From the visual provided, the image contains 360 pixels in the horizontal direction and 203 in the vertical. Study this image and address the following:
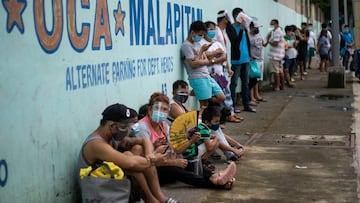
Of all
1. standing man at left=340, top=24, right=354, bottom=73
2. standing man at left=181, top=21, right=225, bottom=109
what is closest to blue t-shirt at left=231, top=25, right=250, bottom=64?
standing man at left=181, top=21, right=225, bottom=109

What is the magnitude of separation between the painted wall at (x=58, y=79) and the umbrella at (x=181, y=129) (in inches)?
27.0

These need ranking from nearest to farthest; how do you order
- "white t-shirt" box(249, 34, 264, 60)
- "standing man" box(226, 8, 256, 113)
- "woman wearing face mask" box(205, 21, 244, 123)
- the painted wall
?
the painted wall
"woman wearing face mask" box(205, 21, 244, 123)
"standing man" box(226, 8, 256, 113)
"white t-shirt" box(249, 34, 264, 60)

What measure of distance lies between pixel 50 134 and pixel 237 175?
2.52 metres

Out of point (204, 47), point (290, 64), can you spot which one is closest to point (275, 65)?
point (290, 64)

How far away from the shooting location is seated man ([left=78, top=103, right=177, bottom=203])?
4672 mm

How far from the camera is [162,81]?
7750mm

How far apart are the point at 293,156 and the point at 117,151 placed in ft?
11.0

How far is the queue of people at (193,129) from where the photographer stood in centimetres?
482

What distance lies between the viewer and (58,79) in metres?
4.85

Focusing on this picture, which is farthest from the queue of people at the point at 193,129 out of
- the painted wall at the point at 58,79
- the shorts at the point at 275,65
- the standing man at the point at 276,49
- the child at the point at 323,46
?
the child at the point at 323,46

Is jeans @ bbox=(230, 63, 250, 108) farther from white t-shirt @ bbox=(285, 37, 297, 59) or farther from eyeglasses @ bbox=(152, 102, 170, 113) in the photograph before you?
white t-shirt @ bbox=(285, 37, 297, 59)

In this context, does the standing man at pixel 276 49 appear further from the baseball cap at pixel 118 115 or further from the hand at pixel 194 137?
the baseball cap at pixel 118 115

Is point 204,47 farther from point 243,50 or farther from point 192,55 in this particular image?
point 243,50

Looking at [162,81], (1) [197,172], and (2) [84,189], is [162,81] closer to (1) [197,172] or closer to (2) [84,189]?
(1) [197,172]
